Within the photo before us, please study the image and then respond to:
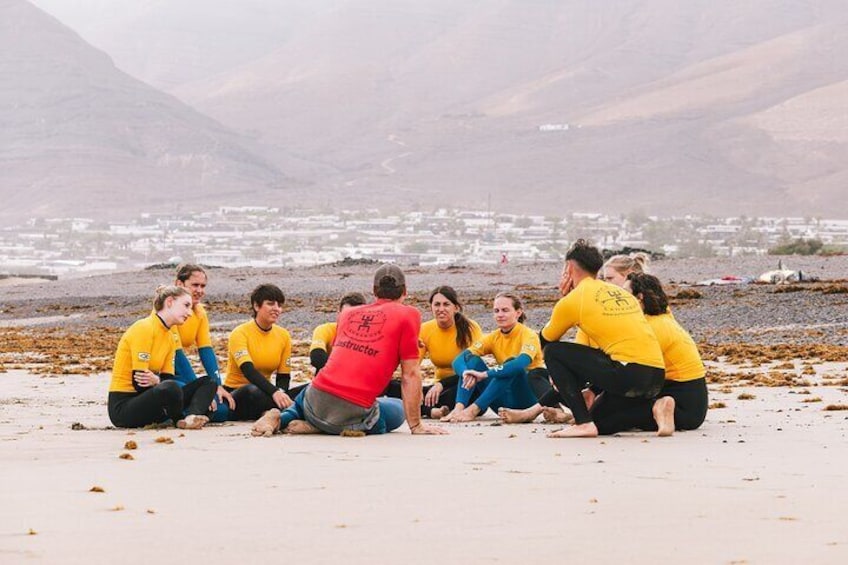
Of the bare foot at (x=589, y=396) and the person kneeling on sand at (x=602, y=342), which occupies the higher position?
the person kneeling on sand at (x=602, y=342)

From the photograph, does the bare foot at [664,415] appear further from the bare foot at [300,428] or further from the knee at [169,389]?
the knee at [169,389]

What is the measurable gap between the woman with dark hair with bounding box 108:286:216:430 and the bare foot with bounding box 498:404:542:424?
1.94m

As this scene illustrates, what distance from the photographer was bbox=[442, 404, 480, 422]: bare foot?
1105cm

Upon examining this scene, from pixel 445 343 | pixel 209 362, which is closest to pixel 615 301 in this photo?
pixel 445 343

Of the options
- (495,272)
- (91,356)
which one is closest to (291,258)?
(495,272)

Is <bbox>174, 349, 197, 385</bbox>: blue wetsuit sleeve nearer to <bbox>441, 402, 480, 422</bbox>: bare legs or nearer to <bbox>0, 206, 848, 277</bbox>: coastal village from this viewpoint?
<bbox>441, 402, 480, 422</bbox>: bare legs

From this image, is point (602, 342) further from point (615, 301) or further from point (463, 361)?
point (463, 361)

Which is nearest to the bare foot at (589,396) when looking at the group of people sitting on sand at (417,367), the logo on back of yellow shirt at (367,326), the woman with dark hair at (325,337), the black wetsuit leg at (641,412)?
the group of people sitting on sand at (417,367)

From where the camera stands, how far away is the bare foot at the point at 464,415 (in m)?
11.0

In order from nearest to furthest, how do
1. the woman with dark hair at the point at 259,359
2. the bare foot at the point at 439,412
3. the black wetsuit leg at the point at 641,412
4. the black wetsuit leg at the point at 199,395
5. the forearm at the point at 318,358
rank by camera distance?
the black wetsuit leg at the point at 641,412, the black wetsuit leg at the point at 199,395, the woman with dark hair at the point at 259,359, the forearm at the point at 318,358, the bare foot at the point at 439,412

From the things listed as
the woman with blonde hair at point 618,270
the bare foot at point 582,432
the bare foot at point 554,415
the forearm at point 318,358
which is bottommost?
the bare foot at point 554,415

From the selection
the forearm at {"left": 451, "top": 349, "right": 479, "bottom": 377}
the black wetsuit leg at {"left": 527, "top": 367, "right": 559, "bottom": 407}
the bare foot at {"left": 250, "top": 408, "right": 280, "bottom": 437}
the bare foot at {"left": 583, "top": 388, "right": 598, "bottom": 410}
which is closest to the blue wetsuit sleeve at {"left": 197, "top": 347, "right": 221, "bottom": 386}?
the bare foot at {"left": 250, "top": 408, "right": 280, "bottom": 437}

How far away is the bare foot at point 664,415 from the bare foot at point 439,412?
7.52 ft

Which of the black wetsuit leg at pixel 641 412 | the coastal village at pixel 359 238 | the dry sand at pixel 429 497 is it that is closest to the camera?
the dry sand at pixel 429 497
